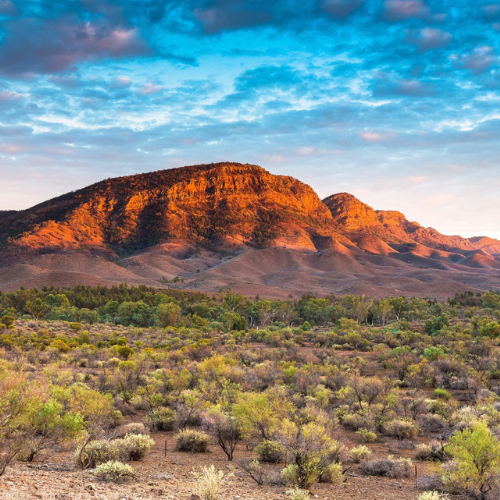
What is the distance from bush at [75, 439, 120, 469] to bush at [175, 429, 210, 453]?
2841 millimetres

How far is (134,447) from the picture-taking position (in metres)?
13.0

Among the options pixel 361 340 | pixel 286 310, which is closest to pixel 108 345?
pixel 361 340

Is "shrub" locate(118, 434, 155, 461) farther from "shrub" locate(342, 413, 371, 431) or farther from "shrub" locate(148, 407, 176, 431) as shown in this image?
"shrub" locate(342, 413, 371, 431)

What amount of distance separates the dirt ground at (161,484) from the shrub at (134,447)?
0.29 meters

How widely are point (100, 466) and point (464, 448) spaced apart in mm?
9103

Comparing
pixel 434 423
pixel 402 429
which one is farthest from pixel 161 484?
pixel 434 423

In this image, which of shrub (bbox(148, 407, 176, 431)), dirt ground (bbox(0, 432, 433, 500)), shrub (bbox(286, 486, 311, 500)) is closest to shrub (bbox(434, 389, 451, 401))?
dirt ground (bbox(0, 432, 433, 500))

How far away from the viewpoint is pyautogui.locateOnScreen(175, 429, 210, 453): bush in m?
14.7

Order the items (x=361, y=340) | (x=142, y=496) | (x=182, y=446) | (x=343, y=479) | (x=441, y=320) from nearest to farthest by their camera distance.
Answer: (x=142, y=496), (x=343, y=479), (x=182, y=446), (x=361, y=340), (x=441, y=320)

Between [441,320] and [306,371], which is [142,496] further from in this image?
[441,320]

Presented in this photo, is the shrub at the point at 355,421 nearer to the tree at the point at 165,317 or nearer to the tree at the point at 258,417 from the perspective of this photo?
the tree at the point at 258,417

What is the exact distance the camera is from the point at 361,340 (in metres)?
41.9

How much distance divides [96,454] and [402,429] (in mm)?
11680

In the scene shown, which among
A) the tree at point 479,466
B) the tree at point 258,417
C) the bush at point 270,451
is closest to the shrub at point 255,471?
the bush at point 270,451
